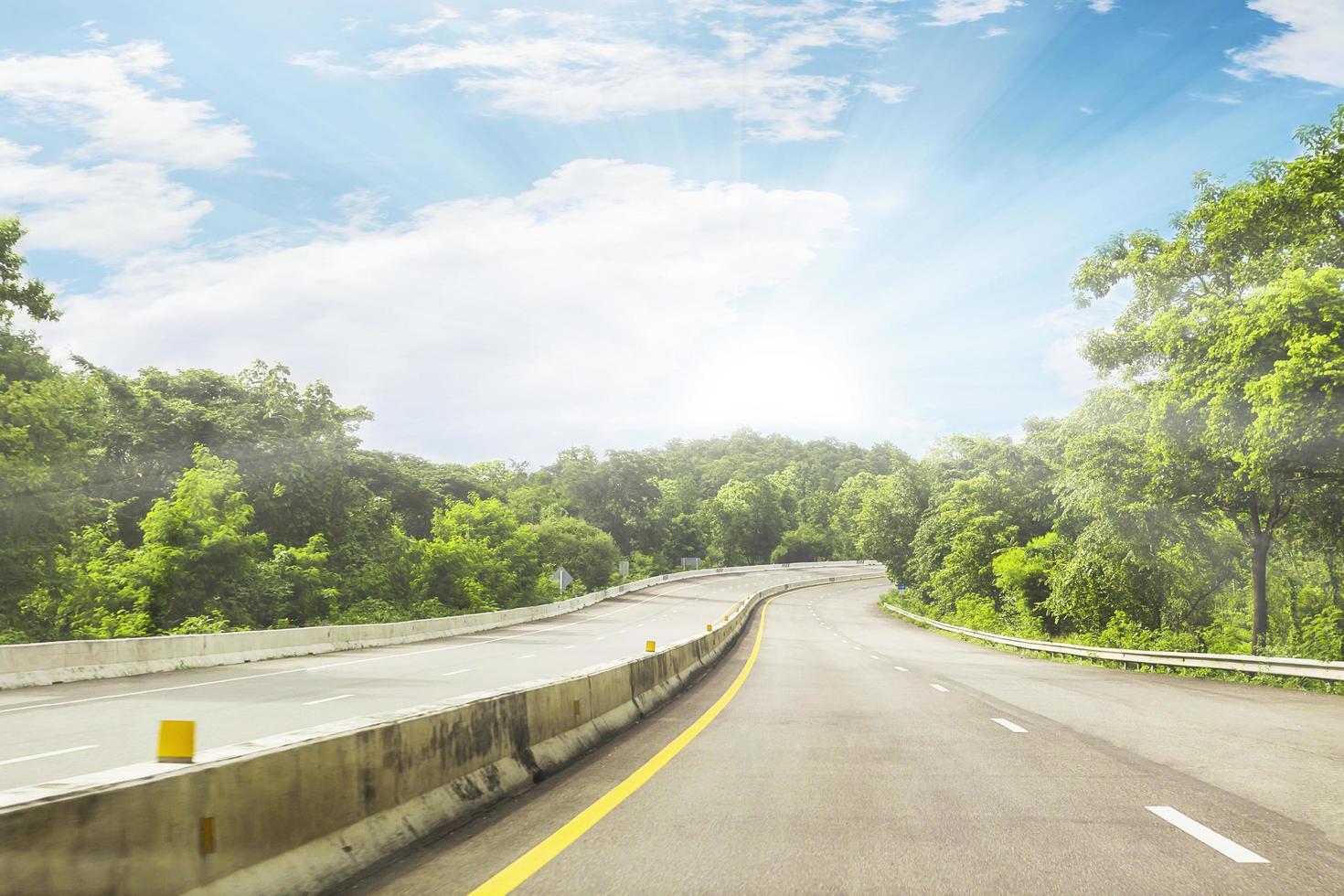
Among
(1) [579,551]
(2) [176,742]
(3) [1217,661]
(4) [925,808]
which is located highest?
(2) [176,742]

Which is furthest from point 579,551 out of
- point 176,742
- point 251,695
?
point 176,742

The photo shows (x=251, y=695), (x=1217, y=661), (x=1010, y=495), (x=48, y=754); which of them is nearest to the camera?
(x=48, y=754)

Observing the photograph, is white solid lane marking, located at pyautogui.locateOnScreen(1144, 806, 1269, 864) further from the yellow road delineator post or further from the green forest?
the green forest

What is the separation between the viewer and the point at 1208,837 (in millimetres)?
6352

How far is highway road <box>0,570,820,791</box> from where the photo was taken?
39.2 feet

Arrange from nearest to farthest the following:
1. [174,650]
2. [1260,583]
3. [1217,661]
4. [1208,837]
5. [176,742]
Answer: [176,742] → [1208,837] → [1217,661] → [174,650] → [1260,583]

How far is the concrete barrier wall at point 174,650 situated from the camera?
2041cm

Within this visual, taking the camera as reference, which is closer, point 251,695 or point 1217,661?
point 251,695

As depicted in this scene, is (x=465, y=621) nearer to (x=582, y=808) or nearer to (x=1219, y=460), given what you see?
(x=1219, y=460)

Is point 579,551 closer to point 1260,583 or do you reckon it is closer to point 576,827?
point 1260,583

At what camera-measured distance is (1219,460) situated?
29.0 meters

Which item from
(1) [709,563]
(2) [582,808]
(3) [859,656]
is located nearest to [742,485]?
(1) [709,563]

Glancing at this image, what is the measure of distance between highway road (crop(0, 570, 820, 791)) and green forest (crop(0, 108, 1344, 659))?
43.8ft

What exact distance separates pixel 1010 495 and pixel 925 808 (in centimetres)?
7179
